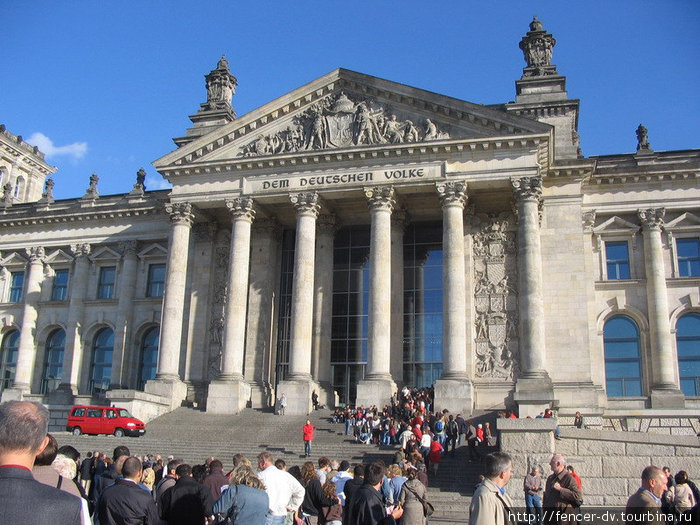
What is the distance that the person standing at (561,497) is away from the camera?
36.4 ft

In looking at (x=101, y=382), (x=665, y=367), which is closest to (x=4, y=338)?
(x=101, y=382)

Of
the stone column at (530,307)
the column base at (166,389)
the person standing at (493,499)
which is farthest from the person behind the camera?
the column base at (166,389)

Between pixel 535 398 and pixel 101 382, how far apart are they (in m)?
28.5

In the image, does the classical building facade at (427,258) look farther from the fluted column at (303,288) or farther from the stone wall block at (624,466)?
the stone wall block at (624,466)

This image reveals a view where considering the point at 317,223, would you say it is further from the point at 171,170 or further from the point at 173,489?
the point at 173,489

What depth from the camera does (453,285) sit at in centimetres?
3528

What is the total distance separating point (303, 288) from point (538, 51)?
1988 cm

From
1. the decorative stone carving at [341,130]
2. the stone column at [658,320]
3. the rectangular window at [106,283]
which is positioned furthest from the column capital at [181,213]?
the stone column at [658,320]

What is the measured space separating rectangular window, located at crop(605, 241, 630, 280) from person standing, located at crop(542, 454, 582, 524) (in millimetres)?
30245

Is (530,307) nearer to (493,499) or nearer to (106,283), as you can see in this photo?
(493,499)

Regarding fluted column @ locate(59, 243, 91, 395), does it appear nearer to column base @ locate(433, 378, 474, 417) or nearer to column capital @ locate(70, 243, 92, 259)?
column capital @ locate(70, 243, 92, 259)

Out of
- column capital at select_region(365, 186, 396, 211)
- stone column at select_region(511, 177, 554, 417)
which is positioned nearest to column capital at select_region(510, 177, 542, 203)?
stone column at select_region(511, 177, 554, 417)

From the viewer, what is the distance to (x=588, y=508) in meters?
19.8

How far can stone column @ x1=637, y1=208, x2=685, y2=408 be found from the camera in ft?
119
